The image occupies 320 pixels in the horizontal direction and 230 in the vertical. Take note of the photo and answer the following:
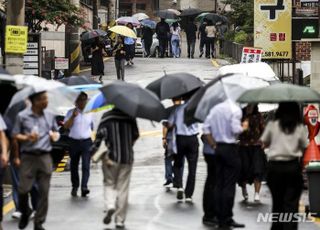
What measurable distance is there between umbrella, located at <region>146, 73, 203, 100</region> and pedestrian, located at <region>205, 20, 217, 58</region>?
30017mm

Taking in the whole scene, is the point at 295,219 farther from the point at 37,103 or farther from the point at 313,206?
the point at 37,103

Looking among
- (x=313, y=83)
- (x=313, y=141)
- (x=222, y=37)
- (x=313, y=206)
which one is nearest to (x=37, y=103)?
(x=313, y=206)

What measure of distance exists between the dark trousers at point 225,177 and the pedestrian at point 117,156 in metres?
1.27

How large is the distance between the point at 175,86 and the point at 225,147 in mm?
2254

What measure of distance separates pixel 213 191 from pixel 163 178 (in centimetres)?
561

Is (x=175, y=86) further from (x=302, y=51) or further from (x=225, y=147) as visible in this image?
(x=302, y=51)

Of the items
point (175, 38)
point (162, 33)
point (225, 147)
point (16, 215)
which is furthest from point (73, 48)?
point (225, 147)

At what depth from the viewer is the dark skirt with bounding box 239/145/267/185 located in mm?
16219

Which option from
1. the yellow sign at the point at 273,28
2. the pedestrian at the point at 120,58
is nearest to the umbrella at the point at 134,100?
the yellow sign at the point at 273,28

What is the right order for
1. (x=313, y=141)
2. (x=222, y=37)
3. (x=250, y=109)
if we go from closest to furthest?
(x=250, y=109), (x=313, y=141), (x=222, y=37)

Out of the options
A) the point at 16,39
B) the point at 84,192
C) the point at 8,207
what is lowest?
the point at 8,207

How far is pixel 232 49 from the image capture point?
44781 millimetres

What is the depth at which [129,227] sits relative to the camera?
1407 centimetres

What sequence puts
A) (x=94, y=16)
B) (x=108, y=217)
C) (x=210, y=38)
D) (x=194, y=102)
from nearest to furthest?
(x=108, y=217) → (x=194, y=102) → (x=210, y=38) → (x=94, y=16)
